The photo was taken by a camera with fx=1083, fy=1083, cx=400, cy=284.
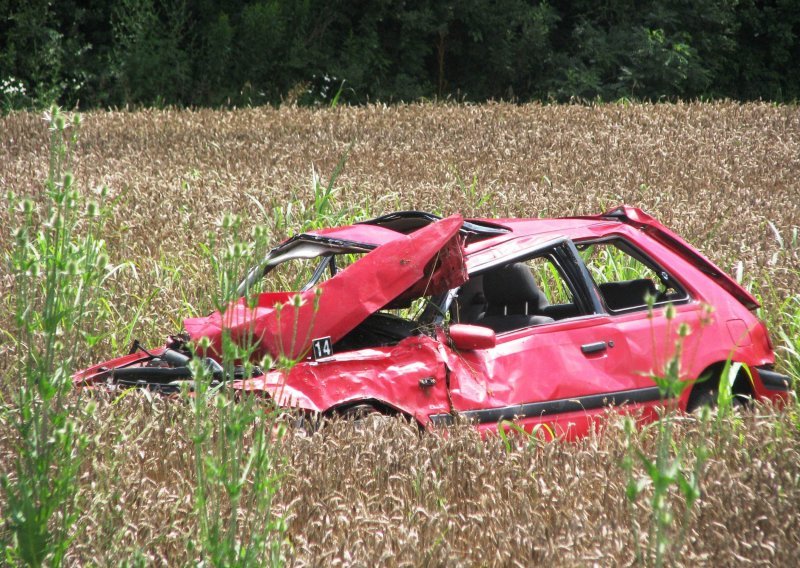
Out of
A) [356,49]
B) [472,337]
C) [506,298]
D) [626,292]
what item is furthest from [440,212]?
[356,49]

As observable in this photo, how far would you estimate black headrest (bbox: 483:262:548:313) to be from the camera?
661 centimetres

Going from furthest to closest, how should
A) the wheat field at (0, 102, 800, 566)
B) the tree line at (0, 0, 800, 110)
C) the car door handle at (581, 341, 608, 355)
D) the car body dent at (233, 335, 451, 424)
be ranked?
1. the tree line at (0, 0, 800, 110)
2. the car door handle at (581, 341, 608, 355)
3. the car body dent at (233, 335, 451, 424)
4. the wheat field at (0, 102, 800, 566)

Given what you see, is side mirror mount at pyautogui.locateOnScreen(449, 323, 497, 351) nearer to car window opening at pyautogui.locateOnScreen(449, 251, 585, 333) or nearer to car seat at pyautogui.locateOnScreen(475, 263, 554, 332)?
car window opening at pyautogui.locateOnScreen(449, 251, 585, 333)

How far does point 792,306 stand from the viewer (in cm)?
766

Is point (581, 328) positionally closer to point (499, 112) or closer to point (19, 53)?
point (499, 112)

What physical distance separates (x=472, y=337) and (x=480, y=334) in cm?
4

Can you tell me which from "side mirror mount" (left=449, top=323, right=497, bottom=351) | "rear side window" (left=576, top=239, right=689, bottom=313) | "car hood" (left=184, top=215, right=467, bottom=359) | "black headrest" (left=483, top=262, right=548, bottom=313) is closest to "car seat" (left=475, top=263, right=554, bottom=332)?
"black headrest" (left=483, top=262, right=548, bottom=313)

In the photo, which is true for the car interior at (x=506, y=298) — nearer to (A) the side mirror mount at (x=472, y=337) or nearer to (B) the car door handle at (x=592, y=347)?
(B) the car door handle at (x=592, y=347)

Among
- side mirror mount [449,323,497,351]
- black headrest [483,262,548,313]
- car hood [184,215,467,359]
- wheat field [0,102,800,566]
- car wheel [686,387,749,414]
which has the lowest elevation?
car wheel [686,387,749,414]

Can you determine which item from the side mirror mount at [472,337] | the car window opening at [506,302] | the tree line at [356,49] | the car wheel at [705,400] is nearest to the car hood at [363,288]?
the side mirror mount at [472,337]

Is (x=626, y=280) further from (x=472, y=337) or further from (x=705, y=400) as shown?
(x=472, y=337)

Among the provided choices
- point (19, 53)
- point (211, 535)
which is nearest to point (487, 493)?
point (211, 535)

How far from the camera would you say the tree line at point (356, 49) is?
25672mm

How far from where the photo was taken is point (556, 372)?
5.65 metres
